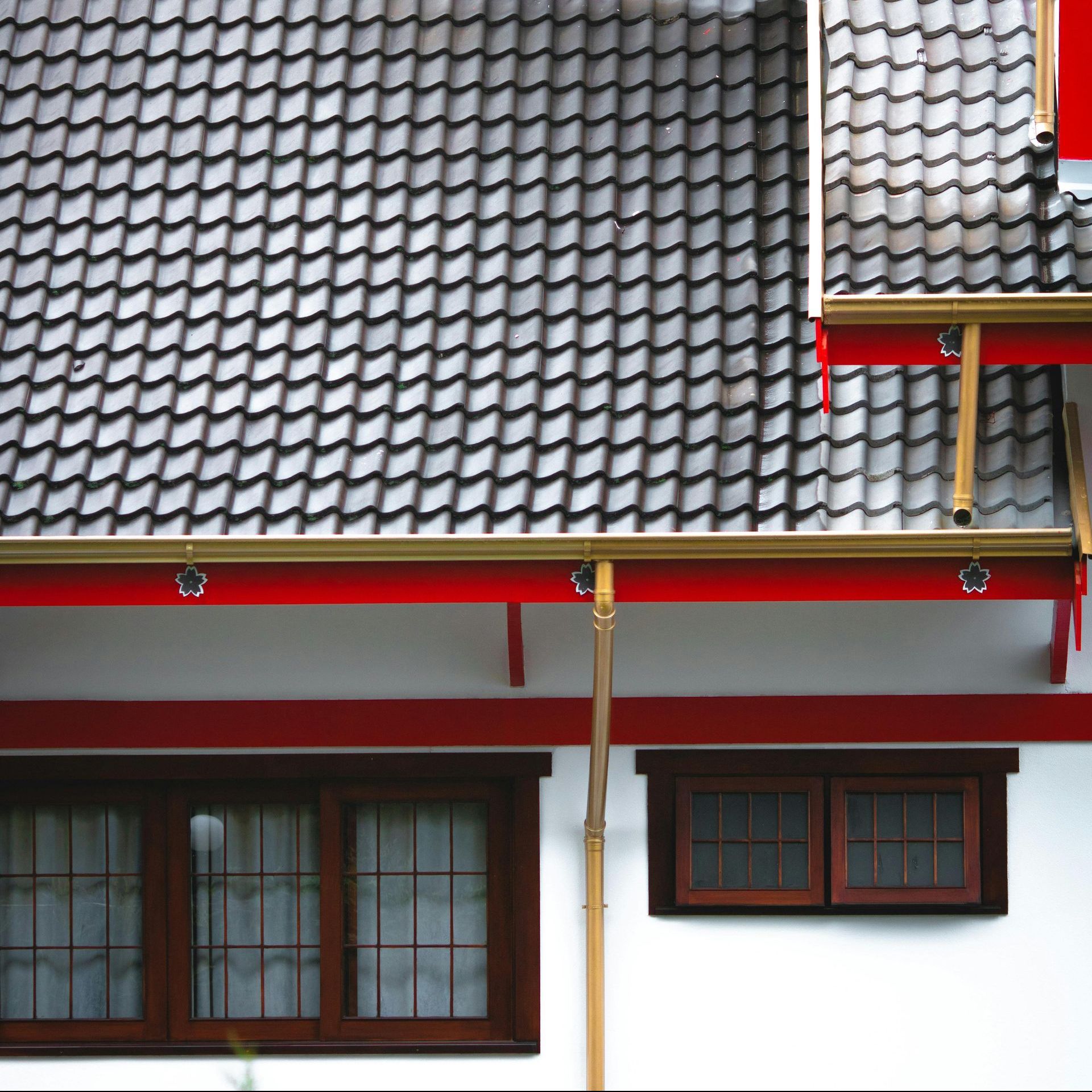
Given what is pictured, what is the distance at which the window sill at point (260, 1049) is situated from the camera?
563cm

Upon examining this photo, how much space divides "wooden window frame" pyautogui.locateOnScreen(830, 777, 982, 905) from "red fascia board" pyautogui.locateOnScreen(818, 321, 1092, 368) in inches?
67.2

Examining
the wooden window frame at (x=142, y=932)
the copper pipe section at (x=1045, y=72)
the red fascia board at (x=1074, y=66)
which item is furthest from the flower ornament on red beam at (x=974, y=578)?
the wooden window frame at (x=142, y=932)

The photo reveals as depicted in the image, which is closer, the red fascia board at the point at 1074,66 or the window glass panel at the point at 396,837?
the red fascia board at the point at 1074,66

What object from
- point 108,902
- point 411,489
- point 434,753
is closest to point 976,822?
point 434,753

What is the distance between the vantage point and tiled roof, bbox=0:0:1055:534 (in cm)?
545

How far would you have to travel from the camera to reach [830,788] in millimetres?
5715

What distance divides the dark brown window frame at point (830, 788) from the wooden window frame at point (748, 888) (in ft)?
0.04

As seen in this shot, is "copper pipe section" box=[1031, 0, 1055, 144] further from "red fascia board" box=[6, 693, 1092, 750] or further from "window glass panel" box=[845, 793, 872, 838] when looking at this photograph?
"window glass panel" box=[845, 793, 872, 838]

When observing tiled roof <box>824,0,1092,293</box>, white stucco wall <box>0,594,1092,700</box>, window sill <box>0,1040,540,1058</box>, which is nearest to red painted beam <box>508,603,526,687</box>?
white stucco wall <box>0,594,1092,700</box>

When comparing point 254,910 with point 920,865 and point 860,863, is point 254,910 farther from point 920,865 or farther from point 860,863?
point 920,865

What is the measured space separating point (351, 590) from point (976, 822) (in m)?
2.61

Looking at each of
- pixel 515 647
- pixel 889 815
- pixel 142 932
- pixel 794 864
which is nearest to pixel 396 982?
pixel 142 932

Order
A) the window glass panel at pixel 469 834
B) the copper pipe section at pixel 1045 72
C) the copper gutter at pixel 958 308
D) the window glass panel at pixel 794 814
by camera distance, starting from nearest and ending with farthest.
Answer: the copper gutter at pixel 958 308, the copper pipe section at pixel 1045 72, the window glass panel at pixel 794 814, the window glass panel at pixel 469 834

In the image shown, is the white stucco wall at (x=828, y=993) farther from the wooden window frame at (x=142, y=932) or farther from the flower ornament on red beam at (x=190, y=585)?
the flower ornament on red beam at (x=190, y=585)
